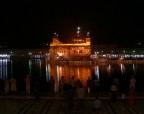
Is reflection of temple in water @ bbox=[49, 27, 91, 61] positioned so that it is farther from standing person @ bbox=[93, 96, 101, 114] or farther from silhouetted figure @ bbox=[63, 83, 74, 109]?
standing person @ bbox=[93, 96, 101, 114]

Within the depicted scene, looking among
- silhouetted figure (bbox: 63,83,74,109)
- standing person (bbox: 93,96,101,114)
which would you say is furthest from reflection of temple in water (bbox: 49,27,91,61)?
standing person (bbox: 93,96,101,114)

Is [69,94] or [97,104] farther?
[69,94]

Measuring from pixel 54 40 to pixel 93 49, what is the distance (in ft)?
68.2

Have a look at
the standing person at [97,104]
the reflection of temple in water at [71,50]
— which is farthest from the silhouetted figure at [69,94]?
the reflection of temple in water at [71,50]

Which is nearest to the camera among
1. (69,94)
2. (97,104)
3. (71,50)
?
(97,104)

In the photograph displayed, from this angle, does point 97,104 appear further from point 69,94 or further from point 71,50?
point 71,50

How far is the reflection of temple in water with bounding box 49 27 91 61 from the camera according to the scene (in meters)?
112

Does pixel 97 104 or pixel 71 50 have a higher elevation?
pixel 71 50

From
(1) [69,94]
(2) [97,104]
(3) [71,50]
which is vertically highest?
(3) [71,50]

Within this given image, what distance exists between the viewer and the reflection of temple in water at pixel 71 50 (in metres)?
112

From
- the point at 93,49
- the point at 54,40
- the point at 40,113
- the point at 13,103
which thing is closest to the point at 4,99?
the point at 13,103

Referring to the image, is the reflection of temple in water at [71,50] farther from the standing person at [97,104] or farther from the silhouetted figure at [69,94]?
the standing person at [97,104]

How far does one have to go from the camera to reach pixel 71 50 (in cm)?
11481

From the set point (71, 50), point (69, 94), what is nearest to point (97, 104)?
point (69, 94)
